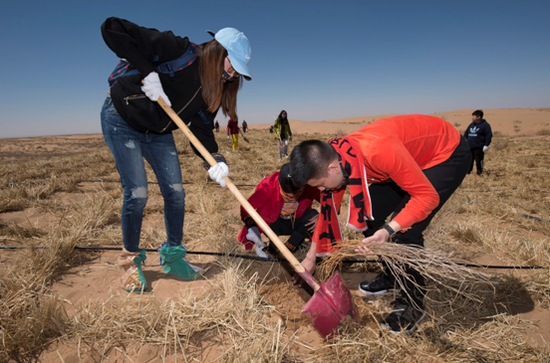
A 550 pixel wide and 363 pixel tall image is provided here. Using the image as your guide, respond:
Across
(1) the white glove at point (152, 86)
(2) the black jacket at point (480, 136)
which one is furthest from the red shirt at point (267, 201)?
(2) the black jacket at point (480, 136)

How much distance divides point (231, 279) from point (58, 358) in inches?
A: 45.2

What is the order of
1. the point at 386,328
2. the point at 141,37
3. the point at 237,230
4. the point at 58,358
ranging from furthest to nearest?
the point at 237,230 → the point at 386,328 → the point at 141,37 → the point at 58,358

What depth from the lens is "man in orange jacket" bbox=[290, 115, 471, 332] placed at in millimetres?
1672

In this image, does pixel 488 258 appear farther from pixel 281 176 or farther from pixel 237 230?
pixel 237 230

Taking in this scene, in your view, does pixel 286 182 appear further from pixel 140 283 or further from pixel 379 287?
pixel 140 283

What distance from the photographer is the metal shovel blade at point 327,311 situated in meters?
1.90

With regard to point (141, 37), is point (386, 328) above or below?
below

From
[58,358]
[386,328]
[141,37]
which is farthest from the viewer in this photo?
[386,328]

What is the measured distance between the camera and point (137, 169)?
2104 mm

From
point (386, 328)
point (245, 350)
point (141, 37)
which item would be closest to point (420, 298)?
point (386, 328)

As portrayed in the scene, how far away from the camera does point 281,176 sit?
8.76 ft

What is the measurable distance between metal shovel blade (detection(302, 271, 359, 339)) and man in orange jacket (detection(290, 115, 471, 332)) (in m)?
0.30

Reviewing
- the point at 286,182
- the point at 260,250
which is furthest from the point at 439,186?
the point at 260,250

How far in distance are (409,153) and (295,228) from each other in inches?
69.0
